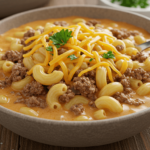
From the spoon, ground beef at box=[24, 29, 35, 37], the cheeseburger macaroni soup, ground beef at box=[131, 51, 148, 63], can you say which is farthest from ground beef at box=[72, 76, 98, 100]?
ground beef at box=[24, 29, 35, 37]

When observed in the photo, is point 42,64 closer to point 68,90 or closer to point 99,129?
point 68,90

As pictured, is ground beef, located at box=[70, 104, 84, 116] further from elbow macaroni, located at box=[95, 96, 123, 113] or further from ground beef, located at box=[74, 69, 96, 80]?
ground beef, located at box=[74, 69, 96, 80]

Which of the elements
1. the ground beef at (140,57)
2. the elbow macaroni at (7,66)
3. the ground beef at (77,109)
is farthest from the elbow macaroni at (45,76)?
the ground beef at (140,57)

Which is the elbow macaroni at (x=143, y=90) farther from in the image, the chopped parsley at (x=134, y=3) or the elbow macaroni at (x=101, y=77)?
the chopped parsley at (x=134, y=3)

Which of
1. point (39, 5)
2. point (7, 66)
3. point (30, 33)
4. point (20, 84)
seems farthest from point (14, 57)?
point (39, 5)

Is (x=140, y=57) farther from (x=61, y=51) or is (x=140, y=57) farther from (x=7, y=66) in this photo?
(x=7, y=66)
